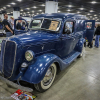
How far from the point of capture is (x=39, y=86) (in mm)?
2203

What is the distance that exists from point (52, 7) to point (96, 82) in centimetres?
757

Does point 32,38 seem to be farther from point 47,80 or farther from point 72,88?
point 72,88

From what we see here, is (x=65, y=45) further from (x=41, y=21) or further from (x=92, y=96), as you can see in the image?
(x=92, y=96)

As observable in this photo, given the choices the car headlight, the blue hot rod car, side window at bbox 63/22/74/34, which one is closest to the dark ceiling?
side window at bbox 63/22/74/34

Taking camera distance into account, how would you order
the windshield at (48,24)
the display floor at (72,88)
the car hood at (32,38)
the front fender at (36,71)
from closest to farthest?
the front fender at (36,71) → the car hood at (32,38) → the display floor at (72,88) → the windshield at (48,24)

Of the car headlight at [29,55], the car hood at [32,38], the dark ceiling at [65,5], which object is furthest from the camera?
the dark ceiling at [65,5]

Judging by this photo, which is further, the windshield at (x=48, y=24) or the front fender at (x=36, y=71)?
the windshield at (x=48, y=24)

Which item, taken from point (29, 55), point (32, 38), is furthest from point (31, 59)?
point (32, 38)

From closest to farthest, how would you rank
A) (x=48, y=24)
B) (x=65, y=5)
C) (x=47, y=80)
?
(x=47, y=80) < (x=48, y=24) < (x=65, y=5)

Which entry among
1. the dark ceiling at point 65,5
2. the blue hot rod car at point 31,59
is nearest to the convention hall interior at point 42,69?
the blue hot rod car at point 31,59

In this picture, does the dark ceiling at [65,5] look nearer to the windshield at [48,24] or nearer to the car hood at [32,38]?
the windshield at [48,24]

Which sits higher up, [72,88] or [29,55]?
[29,55]

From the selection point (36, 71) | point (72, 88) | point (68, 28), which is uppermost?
point (68, 28)

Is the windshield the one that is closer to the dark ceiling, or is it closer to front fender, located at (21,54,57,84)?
front fender, located at (21,54,57,84)
